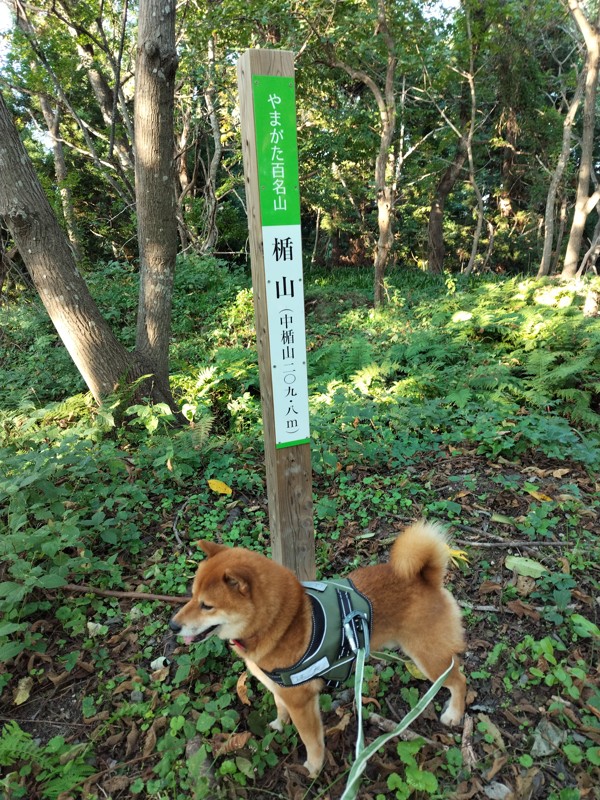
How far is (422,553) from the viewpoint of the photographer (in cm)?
229

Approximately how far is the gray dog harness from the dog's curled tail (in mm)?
266

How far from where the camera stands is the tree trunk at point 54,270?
15.2 ft

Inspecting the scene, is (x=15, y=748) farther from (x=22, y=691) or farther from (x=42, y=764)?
(x=22, y=691)

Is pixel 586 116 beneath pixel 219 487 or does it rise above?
above

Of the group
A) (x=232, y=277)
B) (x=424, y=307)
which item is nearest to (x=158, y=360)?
(x=424, y=307)

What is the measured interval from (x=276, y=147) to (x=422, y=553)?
2.13 metres

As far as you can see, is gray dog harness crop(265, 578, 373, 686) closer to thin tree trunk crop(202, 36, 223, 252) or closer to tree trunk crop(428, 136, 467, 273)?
thin tree trunk crop(202, 36, 223, 252)

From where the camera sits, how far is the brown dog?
6.70 feet

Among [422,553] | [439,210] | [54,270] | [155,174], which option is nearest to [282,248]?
[422,553]

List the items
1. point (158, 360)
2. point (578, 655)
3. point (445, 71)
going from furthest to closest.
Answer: point (445, 71) → point (158, 360) → point (578, 655)

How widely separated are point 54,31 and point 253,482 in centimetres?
1121

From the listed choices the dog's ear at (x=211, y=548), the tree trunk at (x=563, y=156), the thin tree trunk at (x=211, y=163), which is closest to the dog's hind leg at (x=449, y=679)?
the dog's ear at (x=211, y=548)

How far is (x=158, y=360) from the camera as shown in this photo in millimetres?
5949

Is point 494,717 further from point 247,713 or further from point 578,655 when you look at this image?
point 247,713
